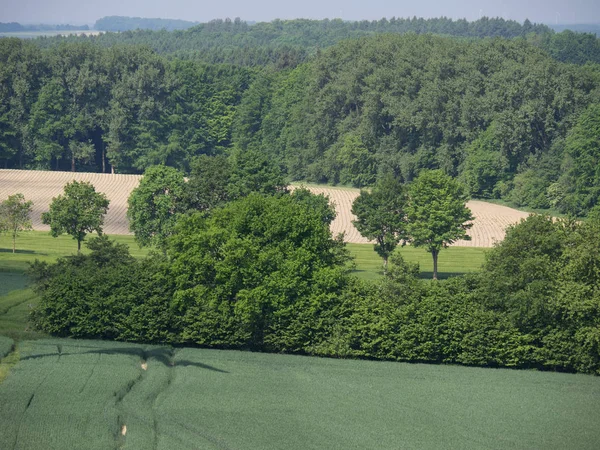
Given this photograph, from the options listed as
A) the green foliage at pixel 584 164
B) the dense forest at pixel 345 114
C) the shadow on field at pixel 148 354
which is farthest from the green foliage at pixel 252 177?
the dense forest at pixel 345 114

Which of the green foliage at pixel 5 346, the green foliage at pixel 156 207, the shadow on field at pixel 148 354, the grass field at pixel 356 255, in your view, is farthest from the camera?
the green foliage at pixel 156 207

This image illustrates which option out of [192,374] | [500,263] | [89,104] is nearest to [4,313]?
[192,374]

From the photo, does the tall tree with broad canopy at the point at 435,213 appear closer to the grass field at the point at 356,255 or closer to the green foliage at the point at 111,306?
the grass field at the point at 356,255

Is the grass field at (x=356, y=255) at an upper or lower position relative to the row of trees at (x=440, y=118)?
lower

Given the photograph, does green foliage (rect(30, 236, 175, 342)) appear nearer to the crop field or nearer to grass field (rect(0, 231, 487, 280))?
the crop field

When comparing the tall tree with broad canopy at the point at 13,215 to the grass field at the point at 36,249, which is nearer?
the grass field at the point at 36,249

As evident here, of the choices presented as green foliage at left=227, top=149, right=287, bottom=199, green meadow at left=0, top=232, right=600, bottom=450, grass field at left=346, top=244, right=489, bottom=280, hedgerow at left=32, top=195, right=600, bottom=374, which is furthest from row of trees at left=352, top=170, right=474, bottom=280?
green meadow at left=0, top=232, right=600, bottom=450
